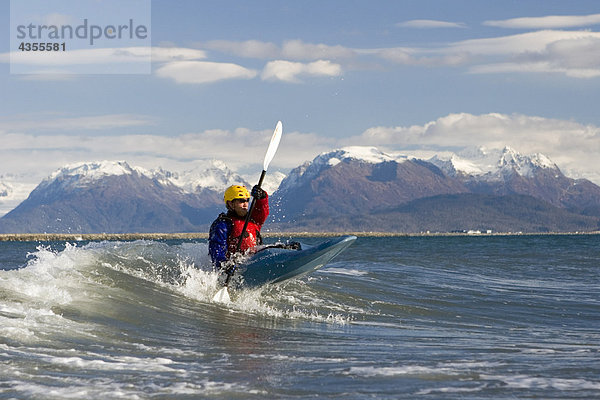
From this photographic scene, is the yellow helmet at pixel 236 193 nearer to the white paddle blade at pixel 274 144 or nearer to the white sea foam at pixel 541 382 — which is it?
the white paddle blade at pixel 274 144

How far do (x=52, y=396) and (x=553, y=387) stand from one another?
13.7 feet

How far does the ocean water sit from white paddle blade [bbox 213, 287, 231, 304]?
143 mm

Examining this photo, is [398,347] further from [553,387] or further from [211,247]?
[211,247]

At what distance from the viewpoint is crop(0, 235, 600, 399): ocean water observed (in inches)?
251

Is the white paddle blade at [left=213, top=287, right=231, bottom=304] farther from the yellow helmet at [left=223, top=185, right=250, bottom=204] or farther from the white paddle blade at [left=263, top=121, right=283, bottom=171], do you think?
the white paddle blade at [left=263, top=121, right=283, bottom=171]

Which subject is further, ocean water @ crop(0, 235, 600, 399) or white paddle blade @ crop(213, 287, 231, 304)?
white paddle blade @ crop(213, 287, 231, 304)

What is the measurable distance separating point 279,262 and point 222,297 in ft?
3.76

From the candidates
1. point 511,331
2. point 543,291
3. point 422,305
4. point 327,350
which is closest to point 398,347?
point 327,350

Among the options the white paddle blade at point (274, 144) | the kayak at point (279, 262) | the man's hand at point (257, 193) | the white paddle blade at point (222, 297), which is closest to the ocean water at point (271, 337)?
the white paddle blade at point (222, 297)

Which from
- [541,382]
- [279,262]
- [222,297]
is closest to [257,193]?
[279,262]

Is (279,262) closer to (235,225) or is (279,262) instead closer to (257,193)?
(235,225)

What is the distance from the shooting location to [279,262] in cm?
1285

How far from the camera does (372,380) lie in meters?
6.58

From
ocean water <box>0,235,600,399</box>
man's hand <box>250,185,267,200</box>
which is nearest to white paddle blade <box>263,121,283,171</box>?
ocean water <box>0,235,600,399</box>
